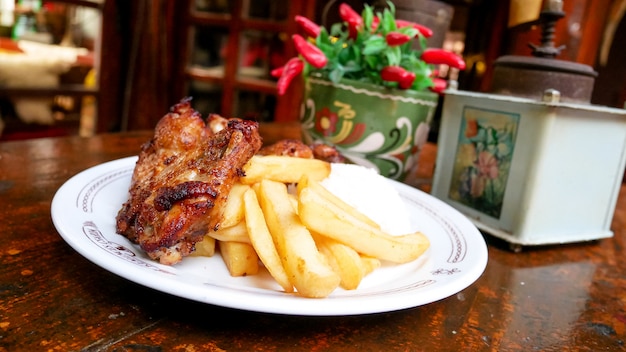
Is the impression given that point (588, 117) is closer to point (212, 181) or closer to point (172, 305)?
point (212, 181)

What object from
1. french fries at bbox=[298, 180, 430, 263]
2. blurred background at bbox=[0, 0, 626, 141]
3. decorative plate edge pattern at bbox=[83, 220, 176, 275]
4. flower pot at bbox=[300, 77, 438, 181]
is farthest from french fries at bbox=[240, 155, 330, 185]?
blurred background at bbox=[0, 0, 626, 141]

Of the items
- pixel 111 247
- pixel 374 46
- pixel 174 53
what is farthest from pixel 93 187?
pixel 174 53

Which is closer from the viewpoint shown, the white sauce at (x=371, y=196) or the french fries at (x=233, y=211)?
the french fries at (x=233, y=211)

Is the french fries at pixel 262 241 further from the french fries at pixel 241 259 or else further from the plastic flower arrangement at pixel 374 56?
the plastic flower arrangement at pixel 374 56

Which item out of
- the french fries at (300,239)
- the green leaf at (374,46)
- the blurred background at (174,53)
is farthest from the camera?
the blurred background at (174,53)

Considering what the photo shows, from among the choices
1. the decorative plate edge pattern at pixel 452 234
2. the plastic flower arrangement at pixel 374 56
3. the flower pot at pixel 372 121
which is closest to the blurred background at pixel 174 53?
the plastic flower arrangement at pixel 374 56

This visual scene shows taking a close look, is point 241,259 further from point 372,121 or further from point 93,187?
point 372,121
